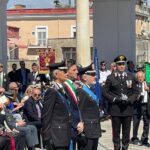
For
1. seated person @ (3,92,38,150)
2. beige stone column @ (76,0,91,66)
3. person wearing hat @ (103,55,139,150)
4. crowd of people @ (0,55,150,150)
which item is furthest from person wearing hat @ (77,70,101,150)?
beige stone column @ (76,0,91,66)

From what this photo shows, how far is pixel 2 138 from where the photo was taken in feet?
30.3

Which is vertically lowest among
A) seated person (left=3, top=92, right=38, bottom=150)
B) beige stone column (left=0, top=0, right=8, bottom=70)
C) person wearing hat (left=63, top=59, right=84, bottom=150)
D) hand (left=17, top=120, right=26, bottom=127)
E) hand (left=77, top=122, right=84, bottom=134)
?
seated person (left=3, top=92, right=38, bottom=150)

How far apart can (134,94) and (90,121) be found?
2.51 m

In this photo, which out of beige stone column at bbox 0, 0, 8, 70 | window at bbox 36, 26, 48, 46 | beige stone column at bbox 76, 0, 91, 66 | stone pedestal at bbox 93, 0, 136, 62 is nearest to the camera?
beige stone column at bbox 76, 0, 91, 66

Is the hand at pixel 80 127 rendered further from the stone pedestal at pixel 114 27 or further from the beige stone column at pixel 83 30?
the stone pedestal at pixel 114 27

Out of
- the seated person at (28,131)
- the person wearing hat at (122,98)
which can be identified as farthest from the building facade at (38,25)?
the person wearing hat at (122,98)

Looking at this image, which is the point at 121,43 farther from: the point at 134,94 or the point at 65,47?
the point at 65,47

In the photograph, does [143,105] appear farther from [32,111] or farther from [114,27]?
[114,27]

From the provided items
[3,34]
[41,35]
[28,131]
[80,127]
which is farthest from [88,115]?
[41,35]

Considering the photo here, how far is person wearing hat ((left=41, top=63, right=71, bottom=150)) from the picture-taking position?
7.45m

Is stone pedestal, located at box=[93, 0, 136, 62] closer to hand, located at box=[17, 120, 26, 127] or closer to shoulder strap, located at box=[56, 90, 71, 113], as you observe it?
hand, located at box=[17, 120, 26, 127]

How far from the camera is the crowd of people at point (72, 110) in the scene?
7504 mm

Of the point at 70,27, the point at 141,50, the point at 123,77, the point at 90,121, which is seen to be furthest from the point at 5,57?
the point at 70,27

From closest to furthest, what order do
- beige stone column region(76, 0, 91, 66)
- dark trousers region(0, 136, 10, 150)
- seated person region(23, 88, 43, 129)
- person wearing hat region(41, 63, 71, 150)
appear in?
person wearing hat region(41, 63, 71, 150) < dark trousers region(0, 136, 10, 150) < seated person region(23, 88, 43, 129) < beige stone column region(76, 0, 91, 66)
